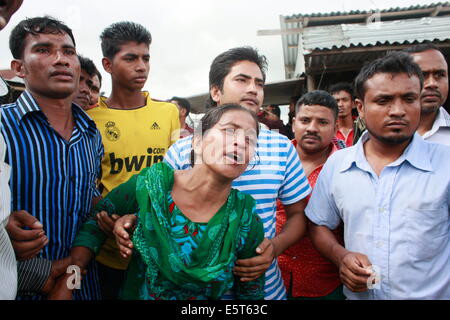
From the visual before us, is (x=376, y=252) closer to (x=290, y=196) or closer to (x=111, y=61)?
(x=290, y=196)

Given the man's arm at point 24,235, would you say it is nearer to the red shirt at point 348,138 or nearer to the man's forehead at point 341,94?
the red shirt at point 348,138

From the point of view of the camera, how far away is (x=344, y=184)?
1.87 meters

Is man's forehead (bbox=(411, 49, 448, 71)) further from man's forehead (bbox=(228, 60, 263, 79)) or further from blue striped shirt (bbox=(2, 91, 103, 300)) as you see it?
blue striped shirt (bbox=(2, 91, 103, 300))

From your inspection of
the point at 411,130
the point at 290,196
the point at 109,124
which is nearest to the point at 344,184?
the point at 290,196

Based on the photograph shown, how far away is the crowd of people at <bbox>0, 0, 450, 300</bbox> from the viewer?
1.48m

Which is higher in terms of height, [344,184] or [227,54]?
[227,54]

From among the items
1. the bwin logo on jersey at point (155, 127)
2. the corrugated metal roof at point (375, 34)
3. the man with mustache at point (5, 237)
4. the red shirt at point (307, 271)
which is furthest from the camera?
the corrugated metal roof at point (375, 34)

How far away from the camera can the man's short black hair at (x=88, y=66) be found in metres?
3.29

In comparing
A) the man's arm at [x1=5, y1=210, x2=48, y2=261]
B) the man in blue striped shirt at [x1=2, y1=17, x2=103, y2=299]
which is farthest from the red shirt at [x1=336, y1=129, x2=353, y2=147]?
the man's arm at [x1=5, y1=210, x2=48, y2=261]

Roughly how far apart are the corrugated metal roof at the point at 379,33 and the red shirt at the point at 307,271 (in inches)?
182

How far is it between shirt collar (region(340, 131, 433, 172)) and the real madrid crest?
1595 mm

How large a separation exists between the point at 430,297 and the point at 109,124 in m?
2.30

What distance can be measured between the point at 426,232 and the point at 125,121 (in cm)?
209

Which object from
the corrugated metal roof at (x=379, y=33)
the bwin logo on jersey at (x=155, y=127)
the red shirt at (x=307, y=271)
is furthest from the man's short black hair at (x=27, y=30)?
the corrugated metal roof at (x=379, y=33)
